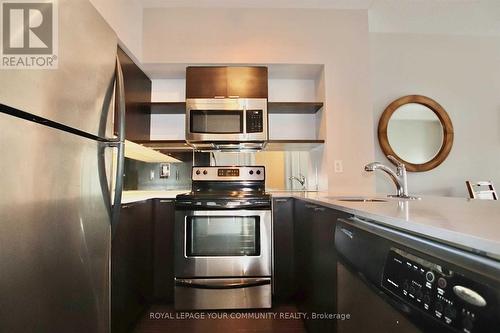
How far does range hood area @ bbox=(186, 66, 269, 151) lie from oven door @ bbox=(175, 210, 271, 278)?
652 millimetres

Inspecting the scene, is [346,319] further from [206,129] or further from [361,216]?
[206,129]

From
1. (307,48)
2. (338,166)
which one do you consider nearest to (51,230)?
(338,166)

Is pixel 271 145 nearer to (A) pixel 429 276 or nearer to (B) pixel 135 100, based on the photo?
Answer: (B) pixel 135 100

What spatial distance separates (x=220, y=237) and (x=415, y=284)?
1.69 m

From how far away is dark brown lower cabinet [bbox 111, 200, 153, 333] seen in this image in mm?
1481

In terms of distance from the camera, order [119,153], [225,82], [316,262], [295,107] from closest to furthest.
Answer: [119,153], [316,262], [225,82], [295,107]

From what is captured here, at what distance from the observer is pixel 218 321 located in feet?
6.46

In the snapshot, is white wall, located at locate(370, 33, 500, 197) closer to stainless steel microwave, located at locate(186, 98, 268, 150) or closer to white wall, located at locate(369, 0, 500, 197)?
white wall, located at locate(369, 0, 500, 197)

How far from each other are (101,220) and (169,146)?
56.8 inches

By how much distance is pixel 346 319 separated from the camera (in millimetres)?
1044

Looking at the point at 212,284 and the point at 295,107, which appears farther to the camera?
the point at 295,107

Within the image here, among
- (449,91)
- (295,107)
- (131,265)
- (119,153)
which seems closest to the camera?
(119,153)

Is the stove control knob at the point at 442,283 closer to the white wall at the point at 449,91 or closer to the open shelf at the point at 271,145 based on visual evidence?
the open shelf at the point at 271,145

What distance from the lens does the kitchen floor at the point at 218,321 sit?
1866 mm
